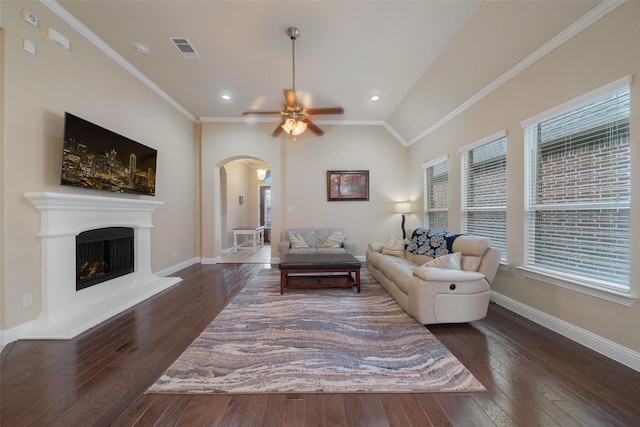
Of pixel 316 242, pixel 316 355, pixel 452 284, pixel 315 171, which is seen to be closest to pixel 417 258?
pixel 452 284

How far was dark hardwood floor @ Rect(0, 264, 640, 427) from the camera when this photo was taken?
1.37m

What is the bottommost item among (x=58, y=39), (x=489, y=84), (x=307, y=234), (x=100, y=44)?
(x=307, y=234)

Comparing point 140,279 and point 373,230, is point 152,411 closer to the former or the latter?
point 140,279

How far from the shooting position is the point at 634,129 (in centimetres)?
183

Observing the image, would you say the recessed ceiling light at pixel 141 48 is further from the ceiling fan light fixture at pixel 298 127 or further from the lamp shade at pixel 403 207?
the lamp shade at pixel 403 207

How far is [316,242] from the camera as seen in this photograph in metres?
5.57

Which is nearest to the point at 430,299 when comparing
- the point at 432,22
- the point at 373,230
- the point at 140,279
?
the point at 432,22

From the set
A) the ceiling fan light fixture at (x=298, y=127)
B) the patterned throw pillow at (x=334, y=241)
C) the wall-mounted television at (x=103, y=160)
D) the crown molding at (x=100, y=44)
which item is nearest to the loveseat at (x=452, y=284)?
the patterned throw pillow at (x=334, y=241)

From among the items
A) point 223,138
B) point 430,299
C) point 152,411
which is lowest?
point 152,411

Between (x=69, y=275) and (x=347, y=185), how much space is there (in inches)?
193

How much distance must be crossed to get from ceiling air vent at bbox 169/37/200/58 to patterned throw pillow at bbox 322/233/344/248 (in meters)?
3.94

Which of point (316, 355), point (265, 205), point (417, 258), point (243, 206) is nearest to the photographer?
point (316, 355)

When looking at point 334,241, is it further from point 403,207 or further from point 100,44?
point 100,44

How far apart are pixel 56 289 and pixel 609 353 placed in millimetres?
5067
